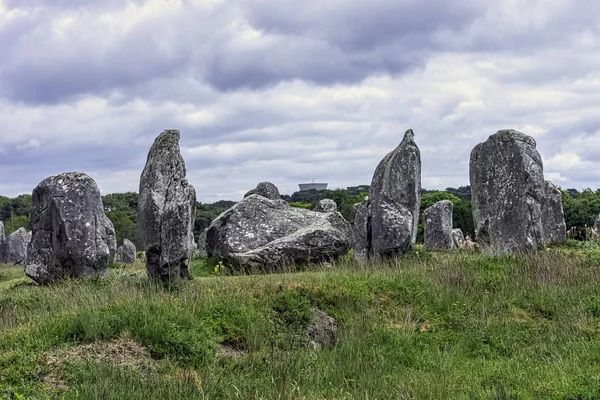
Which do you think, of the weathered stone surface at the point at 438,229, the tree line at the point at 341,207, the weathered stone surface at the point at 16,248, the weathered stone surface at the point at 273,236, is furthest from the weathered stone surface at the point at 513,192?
the weathered stone surface at the point at 16,248

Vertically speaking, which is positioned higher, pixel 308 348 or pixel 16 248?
pixel 16 248

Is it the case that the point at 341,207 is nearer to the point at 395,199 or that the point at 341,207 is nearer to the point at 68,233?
the point at 395,199

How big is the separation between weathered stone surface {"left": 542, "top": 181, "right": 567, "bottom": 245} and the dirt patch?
24092mm

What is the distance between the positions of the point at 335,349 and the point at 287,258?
9539mm

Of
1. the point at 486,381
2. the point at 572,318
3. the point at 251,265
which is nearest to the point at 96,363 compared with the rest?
the point at 486,381

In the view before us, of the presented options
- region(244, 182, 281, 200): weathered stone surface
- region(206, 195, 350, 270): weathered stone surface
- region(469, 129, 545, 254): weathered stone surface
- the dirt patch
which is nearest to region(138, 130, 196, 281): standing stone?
the dirt patch

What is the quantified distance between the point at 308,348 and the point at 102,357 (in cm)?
325

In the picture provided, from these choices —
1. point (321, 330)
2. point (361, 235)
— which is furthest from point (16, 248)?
point (321, 330)

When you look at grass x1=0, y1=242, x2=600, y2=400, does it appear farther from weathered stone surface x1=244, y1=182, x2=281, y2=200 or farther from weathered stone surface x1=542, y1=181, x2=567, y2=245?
weathered stone surface x1=244, y1=182, x2=281, y2=200

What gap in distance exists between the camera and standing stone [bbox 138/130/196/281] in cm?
1452

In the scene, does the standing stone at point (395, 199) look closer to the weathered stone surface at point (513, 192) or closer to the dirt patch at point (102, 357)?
the weathered stone surface at point (513, 192)

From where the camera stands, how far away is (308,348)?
1062cm

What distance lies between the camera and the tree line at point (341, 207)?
2093 inches

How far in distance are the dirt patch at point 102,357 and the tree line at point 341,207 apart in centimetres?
2601
